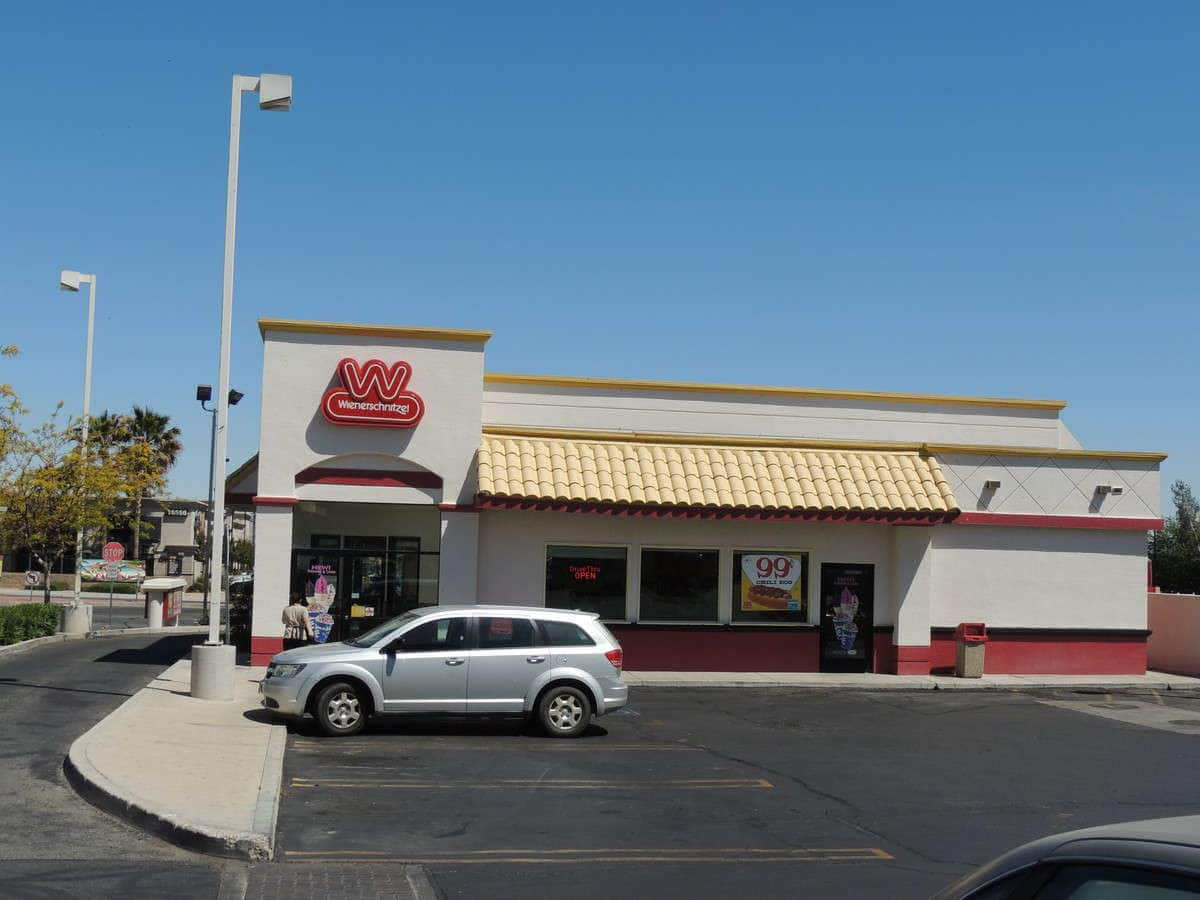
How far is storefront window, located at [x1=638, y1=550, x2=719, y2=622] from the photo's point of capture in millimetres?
24625

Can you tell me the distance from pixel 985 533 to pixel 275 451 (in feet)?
48.0

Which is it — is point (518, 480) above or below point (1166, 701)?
above

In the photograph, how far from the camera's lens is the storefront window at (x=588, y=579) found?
2434 centimetres

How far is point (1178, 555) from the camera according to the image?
156 ft

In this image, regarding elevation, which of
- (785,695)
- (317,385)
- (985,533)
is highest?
(317,385)

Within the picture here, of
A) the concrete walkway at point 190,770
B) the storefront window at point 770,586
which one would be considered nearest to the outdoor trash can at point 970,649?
the storefront window at point 770,586

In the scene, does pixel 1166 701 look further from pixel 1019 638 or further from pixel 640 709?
pixel 640 709

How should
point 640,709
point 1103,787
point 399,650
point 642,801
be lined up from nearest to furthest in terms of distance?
point 642,801, point 1103,787, point 399,650, point 640,709

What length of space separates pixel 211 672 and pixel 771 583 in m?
11.7

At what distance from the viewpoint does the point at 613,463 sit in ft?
79.3

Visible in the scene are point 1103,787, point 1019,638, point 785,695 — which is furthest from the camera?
point 1019,638

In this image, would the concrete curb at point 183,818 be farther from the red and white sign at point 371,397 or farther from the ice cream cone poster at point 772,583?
the ice cream cone poster at point 772,583

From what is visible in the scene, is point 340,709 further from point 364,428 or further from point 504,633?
point 364,428

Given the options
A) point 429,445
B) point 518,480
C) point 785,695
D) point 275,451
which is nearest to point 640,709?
point 785,695
